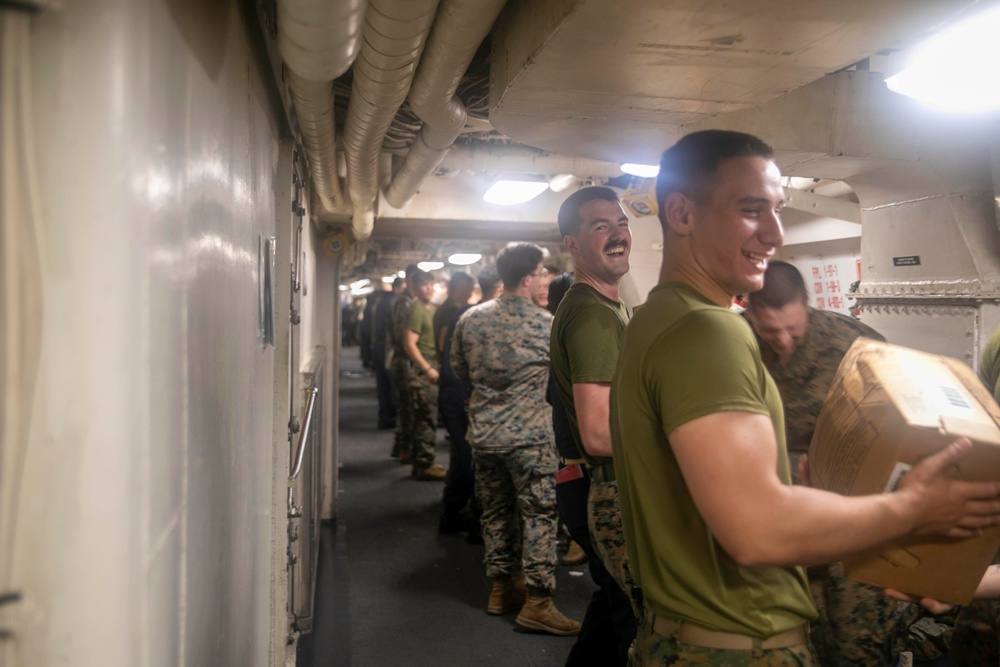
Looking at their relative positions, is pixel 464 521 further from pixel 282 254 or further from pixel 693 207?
pixel 693 207

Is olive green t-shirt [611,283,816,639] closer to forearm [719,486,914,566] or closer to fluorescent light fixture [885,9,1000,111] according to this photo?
forearm [719,486,914,566]

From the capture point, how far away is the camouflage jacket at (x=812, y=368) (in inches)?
86.8

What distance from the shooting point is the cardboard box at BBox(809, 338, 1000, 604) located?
1.26m

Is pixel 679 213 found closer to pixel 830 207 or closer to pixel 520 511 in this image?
pixel 520 511

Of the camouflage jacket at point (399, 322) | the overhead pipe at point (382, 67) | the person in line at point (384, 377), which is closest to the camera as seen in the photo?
the overhead pipe at point (382, 67)

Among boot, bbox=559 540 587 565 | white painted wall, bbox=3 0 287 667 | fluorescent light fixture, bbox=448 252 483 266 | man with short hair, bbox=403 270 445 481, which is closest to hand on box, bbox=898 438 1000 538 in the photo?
white painted wall, bbox=3 0 287 667

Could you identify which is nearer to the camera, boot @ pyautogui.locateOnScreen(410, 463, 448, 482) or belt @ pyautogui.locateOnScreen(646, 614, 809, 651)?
belt @ pyautogui.locateOnScreen(646, 614, 809, 651)

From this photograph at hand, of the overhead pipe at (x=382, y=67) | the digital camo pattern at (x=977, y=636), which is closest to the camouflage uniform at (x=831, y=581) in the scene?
the digital camo pattern at (x=977, y=636)

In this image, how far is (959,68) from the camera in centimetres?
234

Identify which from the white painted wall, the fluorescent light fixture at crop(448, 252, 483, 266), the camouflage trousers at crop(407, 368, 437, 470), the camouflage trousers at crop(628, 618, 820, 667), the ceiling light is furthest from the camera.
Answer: the fluorescent light fixture at crop(448, 252, 483, 266)

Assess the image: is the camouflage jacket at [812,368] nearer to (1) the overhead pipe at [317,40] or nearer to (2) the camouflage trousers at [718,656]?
(2) the camouflage trousers at [718,656]

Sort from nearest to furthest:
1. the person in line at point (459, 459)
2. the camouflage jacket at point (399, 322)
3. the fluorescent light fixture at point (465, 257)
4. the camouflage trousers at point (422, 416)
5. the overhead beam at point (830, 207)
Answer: the overhead beam at point (830, 207) → the person in line at point (459, 459) → the camouflage trousers at point (422, 416) → the camouflage jacket at point (399, 322) → the fluorescent light fixture at point (465, 257)

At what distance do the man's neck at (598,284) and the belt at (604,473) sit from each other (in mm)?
640

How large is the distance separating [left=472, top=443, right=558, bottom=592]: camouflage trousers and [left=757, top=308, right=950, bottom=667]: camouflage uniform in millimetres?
1715
